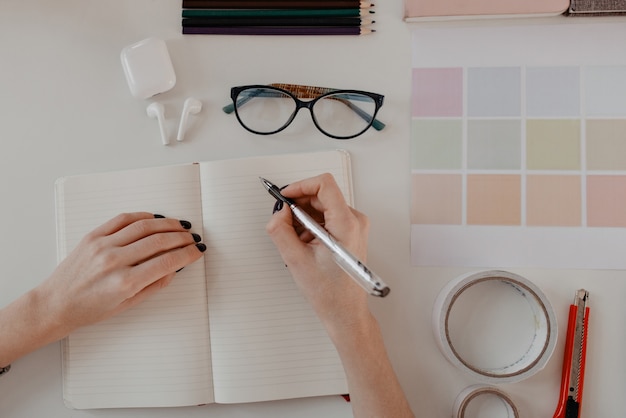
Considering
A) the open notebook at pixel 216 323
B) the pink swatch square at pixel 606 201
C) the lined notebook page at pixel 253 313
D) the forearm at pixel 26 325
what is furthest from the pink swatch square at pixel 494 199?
the forearm at pixel 26 325

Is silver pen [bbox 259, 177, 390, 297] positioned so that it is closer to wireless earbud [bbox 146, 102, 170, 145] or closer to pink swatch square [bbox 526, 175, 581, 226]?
wireless earbud [bbox 146, 102, 170, 145]

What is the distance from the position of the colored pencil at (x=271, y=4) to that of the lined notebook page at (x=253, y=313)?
27cm

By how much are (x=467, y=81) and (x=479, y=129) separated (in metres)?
0.08

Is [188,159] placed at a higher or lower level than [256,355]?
higher

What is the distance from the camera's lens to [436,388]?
0.95m

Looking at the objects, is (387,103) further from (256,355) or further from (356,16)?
(256,355)

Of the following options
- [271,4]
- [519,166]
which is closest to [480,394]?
[519,166]

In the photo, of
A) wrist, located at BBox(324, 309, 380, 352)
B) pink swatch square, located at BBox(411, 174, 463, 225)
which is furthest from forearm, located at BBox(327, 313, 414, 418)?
pink swatch square, located at BBox(411, 174, 463, 225)

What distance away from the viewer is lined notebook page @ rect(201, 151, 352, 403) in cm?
92

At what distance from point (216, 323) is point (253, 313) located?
0.20ft

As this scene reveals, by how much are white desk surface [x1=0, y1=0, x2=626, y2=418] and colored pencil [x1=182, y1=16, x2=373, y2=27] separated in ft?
0.08

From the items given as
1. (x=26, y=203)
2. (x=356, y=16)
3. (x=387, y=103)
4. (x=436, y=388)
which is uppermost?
(x=356, y=16)

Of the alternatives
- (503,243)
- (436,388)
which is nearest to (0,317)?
(436,388)

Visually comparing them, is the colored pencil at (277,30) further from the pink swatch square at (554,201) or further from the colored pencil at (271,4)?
the pink swatch square at (554,201)
